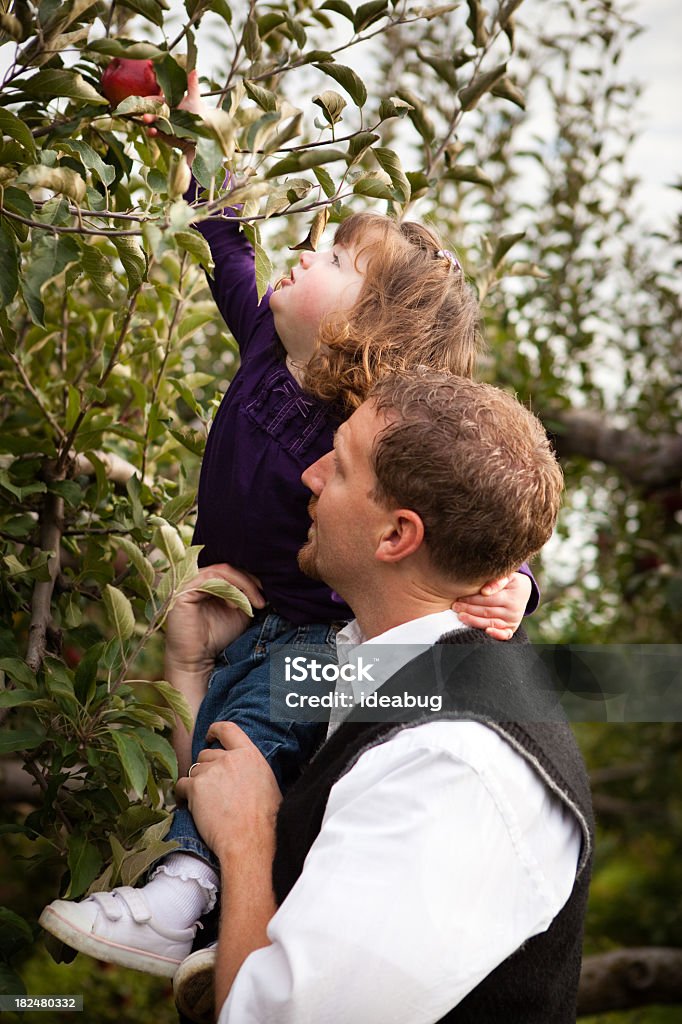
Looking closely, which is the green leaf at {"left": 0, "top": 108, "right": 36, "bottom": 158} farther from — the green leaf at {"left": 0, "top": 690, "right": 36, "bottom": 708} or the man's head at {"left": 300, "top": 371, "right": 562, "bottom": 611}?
the green leaf at {"left": 0, "top": 690, "right": 36, "bottom": 708}

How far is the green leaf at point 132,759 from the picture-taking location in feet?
4.47

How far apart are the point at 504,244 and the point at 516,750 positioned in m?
1.11

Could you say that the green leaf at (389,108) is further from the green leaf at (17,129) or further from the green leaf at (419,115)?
the green leaf at (17,129)

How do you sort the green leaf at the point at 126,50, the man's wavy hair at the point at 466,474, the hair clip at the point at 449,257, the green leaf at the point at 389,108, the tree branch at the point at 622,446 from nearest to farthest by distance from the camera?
the green leaf at the point at 126,50 < the man's wavy hair at the point at 466,474 < the green leaf at the point at 389,108 < the hair clip at the point at 449,257 < the tree branch at the point at 622,446

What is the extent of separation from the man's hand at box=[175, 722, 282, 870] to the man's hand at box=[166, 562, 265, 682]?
226 mm

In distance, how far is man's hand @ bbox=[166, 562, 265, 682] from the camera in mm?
1782

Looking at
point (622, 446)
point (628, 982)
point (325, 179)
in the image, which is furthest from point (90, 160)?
point (628, 982)

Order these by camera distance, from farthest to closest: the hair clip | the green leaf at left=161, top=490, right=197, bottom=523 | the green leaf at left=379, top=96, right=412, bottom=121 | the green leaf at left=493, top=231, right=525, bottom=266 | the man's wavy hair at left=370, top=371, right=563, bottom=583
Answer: the green leaf at left=493, top=231, right=525, bottom=266, the hair clip, the green leaf at left=161, top=490, right=197, bottom=523, the green leaf at left=379, top=96, right=412, bottom=121, the man's wavy hair at left=370, top=371, right=563, bottom=583

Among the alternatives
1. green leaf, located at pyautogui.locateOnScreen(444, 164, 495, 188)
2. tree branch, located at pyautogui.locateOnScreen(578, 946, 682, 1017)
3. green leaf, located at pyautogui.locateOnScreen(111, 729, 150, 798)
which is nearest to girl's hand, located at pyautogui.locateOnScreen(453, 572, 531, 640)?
green leaf, located at pyautogui.locateOnScreen(111, 729, 150, 798)

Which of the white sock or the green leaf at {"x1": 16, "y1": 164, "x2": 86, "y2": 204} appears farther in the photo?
the white sock

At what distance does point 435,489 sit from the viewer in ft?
4.59

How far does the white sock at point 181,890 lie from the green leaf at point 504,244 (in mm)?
1277

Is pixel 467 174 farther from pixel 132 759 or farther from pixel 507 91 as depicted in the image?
pixel 132 759

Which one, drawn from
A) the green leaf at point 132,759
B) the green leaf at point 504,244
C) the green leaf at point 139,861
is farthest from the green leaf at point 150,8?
the green leaf at point 139,861
